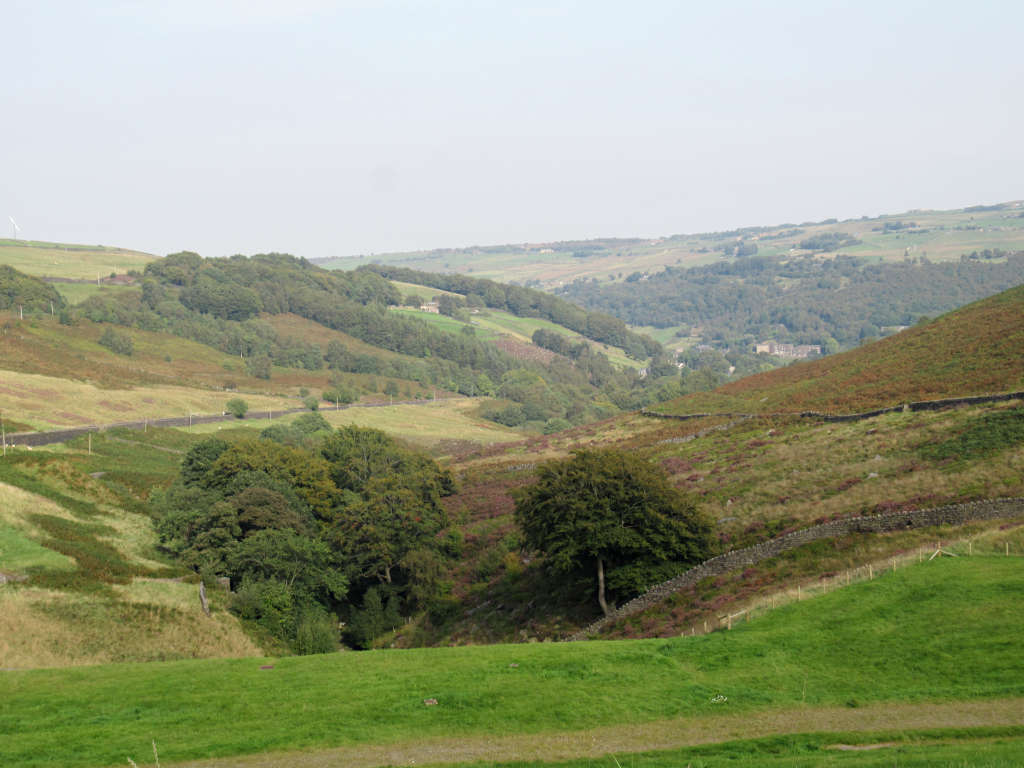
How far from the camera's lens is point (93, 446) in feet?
315

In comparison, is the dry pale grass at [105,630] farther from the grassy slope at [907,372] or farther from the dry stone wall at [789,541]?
the grassy slope at [907,372]

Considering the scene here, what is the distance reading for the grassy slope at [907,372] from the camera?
2638 inches

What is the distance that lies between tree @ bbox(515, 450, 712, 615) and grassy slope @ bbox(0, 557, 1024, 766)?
13.3m

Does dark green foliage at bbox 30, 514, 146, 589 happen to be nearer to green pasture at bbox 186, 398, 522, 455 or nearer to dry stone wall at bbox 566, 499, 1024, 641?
dry stone wall at bbox 566, 499, 1024, 641

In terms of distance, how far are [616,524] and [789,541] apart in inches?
340

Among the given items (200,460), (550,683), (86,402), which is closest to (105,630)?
(550,683)

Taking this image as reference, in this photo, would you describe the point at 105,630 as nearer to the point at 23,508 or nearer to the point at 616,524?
the point at 23,508

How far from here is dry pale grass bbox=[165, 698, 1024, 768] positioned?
19.8m

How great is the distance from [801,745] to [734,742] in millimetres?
1513

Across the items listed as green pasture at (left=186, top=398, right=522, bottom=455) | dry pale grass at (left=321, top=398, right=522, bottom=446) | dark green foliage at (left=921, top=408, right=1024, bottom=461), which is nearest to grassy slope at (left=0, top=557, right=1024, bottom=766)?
dark green foliage at (left=921, top=408, right=1024, bottom=461)

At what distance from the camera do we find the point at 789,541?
40812 mm

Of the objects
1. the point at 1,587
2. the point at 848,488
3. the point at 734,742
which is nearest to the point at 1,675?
the point at 1,587

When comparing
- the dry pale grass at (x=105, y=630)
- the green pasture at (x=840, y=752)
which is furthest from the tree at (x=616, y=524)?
the green pasture at (x=840, y=752)

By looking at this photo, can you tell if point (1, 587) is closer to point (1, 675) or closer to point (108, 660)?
point (108, 660)
